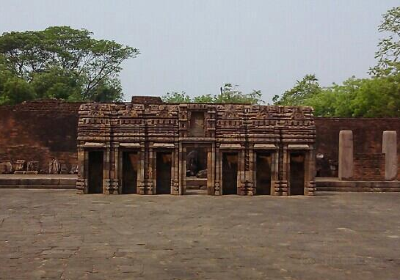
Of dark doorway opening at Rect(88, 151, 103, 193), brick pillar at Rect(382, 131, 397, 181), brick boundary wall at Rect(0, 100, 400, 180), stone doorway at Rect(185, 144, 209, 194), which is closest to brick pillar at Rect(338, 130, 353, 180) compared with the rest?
brick pillar at Rect(382, 131, 397, 181)

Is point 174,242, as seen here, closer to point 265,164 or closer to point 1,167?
point 265,164

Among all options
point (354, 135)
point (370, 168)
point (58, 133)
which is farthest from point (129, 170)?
point (354, 135)

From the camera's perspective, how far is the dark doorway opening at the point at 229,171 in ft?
52.1

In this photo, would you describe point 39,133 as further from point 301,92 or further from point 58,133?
point 301,92

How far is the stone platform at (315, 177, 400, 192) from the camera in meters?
16.8

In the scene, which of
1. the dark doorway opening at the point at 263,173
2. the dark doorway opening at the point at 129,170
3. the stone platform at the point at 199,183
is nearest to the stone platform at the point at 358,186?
the stone platform at the point at 199,183

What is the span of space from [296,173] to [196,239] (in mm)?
8107

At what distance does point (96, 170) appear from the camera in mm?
15828

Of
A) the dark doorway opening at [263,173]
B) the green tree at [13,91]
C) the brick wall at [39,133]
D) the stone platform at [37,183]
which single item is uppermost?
the green tree at [13,91]

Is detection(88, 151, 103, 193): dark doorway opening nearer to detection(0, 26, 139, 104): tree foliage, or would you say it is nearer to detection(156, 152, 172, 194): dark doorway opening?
detection(156, 152, 172, 194): dark doorway opening

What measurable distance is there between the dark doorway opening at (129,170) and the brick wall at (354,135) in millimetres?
A: 7822

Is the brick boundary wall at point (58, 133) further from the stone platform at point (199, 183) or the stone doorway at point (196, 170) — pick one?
the stone doorway at point (196, 170)

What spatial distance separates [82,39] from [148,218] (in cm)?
2978

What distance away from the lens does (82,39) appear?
37.9 meters
